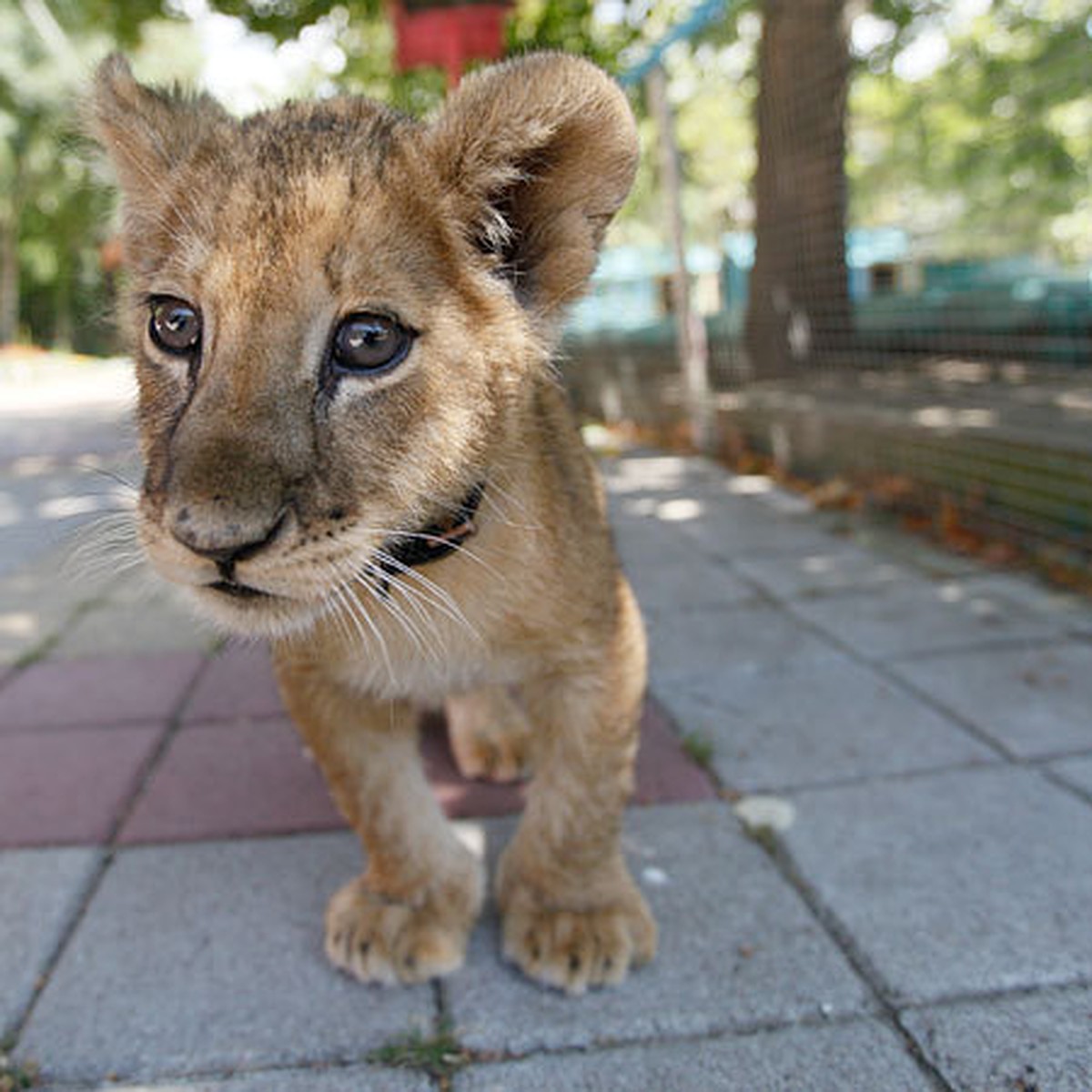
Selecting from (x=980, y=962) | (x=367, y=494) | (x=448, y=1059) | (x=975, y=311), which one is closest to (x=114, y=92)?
(x=367, y=494)

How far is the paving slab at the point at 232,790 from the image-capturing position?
3053 millimetres

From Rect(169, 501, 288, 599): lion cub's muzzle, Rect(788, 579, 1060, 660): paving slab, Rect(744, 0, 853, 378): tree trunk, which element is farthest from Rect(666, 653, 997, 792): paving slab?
Rect(744, 0, 853, 378): tree trunk

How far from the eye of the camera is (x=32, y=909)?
2658mm

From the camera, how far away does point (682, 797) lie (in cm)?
314

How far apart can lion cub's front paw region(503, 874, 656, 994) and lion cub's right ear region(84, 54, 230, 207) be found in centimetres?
178

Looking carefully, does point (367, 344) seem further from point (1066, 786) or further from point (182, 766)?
point (1066, 786)

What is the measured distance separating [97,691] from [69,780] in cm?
89

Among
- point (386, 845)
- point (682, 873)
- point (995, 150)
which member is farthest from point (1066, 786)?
point (995, 150)

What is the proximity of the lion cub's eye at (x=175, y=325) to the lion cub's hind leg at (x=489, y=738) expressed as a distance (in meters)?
1.52

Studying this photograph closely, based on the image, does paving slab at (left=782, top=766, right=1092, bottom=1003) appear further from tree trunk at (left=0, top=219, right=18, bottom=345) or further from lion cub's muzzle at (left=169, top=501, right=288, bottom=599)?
tree trunk at (left=0, top=219, right=18, bottom=345)

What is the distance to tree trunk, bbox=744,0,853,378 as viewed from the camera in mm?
7801

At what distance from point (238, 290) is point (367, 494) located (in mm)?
414

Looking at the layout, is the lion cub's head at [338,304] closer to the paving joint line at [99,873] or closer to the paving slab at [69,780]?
the paving joint line at [99,873]

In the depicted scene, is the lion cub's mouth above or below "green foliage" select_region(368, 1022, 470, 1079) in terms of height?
above
